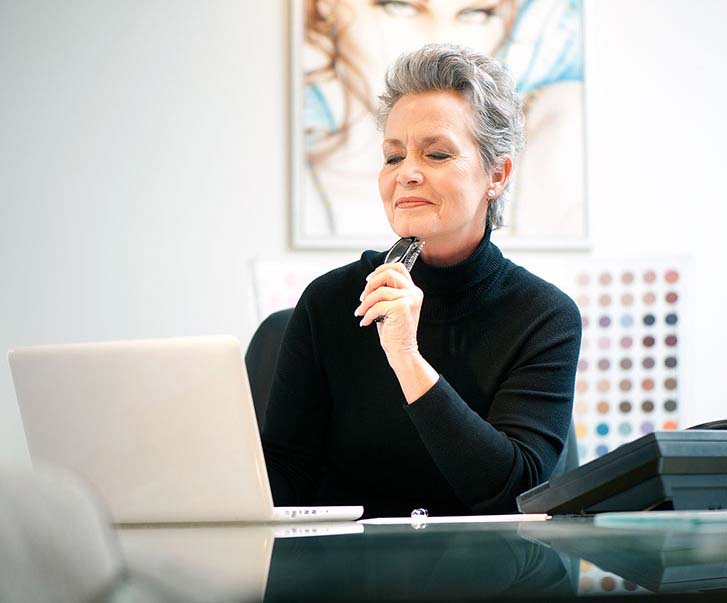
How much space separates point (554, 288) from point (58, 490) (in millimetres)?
1401

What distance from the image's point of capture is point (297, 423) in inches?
62.6

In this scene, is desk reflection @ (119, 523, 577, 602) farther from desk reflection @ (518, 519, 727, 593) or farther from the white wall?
the white wall

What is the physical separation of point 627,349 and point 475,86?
1.14 m

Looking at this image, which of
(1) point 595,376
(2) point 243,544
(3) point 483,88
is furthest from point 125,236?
(2) point 243,544

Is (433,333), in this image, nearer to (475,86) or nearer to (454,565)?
(475,86)

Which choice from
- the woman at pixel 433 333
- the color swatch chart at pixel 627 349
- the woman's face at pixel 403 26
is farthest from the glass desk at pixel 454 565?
the woman's face at pixel 403 26

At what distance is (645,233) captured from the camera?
3.14m

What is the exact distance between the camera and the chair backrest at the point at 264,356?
1809 millimetres

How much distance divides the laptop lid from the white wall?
77.9 inches

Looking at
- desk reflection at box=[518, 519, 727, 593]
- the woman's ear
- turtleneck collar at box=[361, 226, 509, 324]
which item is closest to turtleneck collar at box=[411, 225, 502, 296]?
turtleneck collar at box=[361, 226, 509, 324]

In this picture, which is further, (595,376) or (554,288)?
(595,376)

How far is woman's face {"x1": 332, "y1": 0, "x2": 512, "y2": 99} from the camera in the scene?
10.1 feet

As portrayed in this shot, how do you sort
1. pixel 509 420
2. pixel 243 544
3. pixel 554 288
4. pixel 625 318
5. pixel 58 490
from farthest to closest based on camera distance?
pixel 625 318, pixel 554 288, pixel 509 420, pixel 243 544, pixel 58 490

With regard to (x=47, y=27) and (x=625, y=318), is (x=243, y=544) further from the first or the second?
(x=47, y=27)
